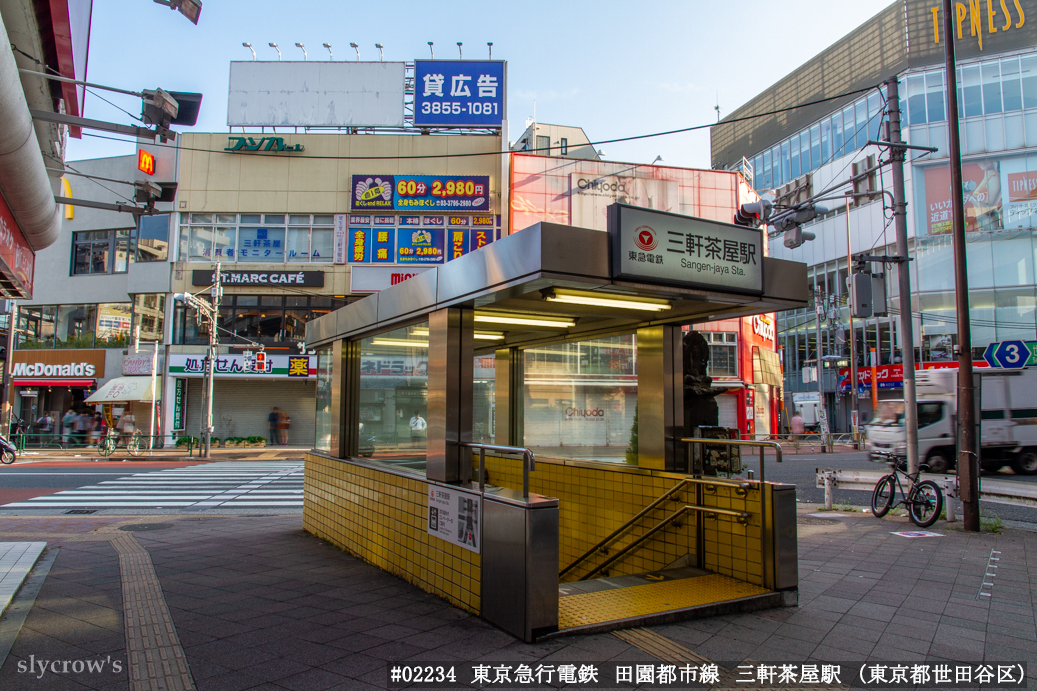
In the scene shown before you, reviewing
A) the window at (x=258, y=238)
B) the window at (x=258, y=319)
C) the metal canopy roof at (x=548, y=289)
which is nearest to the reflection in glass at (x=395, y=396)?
the metal canopy roof at (x=548, y=289)

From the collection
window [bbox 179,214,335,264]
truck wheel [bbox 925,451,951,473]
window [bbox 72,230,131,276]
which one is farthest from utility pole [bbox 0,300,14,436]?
truck wheel [bbox 925,451,951,473]

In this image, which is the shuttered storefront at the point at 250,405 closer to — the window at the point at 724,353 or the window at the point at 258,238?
the window at the point at 258,238

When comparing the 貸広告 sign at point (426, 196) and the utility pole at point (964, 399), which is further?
the 貸広告 sign at point (426, 196)

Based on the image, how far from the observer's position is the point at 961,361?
935 cm

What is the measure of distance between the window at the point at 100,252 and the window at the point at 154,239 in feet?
6.06

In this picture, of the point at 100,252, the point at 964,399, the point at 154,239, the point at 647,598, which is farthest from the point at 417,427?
the point at 100,252

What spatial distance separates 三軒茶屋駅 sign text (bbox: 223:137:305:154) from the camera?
3103 centimetres

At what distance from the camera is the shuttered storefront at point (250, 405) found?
3050 cm

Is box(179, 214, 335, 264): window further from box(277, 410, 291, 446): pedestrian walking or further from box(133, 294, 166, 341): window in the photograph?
box(277, 410, 291, 446): pedestrian walking

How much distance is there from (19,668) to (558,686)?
3588mm

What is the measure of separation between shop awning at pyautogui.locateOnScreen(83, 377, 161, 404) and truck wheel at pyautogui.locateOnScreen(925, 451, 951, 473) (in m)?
30.5

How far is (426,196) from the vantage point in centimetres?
3069

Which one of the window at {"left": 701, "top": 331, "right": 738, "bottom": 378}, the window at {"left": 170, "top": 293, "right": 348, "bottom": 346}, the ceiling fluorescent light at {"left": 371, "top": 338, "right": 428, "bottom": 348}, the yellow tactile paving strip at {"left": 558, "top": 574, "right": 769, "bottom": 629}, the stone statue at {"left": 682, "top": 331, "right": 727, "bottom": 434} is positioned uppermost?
the window at {"left": 170, "top": 293, "right": 348, "bottom": 346}

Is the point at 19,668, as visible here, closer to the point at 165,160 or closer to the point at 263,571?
the point at 263,571
